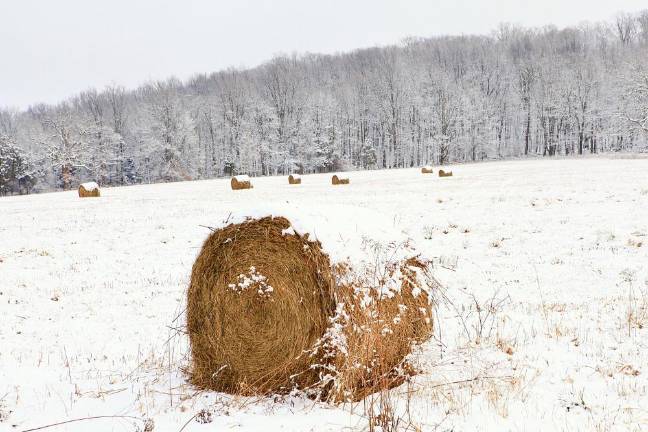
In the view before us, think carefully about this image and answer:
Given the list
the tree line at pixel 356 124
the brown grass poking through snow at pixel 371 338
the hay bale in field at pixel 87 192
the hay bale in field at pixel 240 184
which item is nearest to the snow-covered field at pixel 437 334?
the brown grass poking through snow at pixel 371 338

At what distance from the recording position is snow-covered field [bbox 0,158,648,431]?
3.79 m

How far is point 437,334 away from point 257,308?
2385 mm

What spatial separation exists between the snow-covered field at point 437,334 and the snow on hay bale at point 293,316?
226 millimetres

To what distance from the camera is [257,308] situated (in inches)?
173

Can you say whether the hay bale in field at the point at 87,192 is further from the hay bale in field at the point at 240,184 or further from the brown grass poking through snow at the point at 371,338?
the brown grass poking through snow at the point at 371,338

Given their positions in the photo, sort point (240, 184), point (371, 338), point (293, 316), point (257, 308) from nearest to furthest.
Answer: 1. point (371, 338)
2. point (293, 316)
3. point (257, 308)
4. point (240, 184)

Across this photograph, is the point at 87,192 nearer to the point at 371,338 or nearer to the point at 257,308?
the point at 257,308

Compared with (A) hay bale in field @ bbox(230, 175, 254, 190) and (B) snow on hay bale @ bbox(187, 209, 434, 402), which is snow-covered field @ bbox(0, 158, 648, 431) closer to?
(B) snow on hay bale @ bbox(187, 209, 434, 402)

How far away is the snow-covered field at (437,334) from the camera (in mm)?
3791

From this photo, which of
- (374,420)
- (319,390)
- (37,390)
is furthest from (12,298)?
(374,420)

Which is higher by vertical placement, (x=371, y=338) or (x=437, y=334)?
(x=371, y=338)

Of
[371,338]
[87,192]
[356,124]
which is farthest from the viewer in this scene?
[356,124]

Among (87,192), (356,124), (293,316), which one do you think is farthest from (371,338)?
(356,124)

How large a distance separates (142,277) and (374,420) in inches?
286
